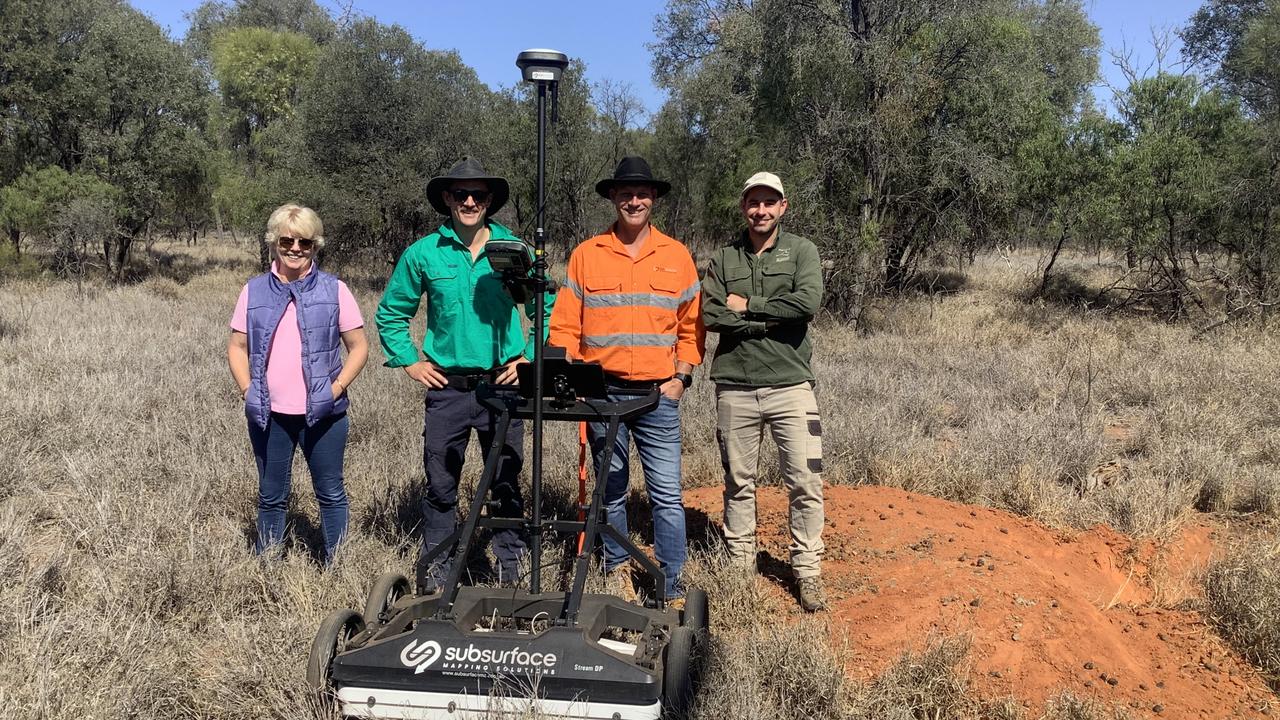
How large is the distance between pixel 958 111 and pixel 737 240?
13332mm

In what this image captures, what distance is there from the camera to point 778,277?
4359mm

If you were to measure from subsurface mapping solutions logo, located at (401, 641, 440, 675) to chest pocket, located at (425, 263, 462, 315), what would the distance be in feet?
5.89

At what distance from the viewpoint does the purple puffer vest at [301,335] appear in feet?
13.5

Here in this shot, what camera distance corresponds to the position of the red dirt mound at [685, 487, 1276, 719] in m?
3.64

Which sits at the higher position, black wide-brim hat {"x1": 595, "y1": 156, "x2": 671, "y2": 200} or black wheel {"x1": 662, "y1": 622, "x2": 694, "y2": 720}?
black wide-brim hat {"x1": 595, "y1": 156, "x2": 671, "y2": 200}

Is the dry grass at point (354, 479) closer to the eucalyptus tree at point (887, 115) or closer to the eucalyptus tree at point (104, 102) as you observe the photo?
the eucalyptus tree at point (887, 115)

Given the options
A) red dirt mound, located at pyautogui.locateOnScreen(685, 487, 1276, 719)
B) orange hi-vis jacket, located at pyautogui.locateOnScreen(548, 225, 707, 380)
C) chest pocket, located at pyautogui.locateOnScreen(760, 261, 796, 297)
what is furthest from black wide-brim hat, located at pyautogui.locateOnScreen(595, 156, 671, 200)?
red dirt mound, located at pyautogui.locateOnScreen(685, 487, 1276, 719)

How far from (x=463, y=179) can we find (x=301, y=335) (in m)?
1.18

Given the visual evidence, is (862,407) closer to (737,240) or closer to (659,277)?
(737,240)

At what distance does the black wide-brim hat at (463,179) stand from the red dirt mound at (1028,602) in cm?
270

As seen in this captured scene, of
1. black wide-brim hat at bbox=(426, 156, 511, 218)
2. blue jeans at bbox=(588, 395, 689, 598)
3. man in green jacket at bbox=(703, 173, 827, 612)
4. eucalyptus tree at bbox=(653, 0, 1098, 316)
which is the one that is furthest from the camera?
eucalyptus tree at bbox=(653, 0, 1098, 316)

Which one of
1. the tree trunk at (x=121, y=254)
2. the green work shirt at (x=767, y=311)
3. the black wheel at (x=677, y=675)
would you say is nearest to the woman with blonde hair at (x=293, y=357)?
the green work shirt at (x=767, y=311)

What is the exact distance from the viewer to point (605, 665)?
9.14ft

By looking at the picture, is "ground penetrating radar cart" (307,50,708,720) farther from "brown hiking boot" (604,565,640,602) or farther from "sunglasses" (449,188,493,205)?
"sunglasses" (449,188,493,205)
